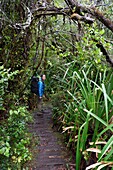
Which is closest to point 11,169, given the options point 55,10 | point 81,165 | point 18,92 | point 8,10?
point 81,165

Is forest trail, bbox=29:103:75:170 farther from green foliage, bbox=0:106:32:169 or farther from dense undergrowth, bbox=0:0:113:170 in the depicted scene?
green foliage, bbox=0:106:32:169

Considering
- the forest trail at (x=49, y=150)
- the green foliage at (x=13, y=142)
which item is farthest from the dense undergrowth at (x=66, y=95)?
the forest trail at (x=49, y=150)

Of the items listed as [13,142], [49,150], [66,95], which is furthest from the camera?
[66,95]

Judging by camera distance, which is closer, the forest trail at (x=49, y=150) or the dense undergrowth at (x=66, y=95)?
the dense undergrowth at (x=66, y=95)

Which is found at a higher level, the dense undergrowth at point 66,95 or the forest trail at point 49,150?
the dense undergrowth at point 66,95

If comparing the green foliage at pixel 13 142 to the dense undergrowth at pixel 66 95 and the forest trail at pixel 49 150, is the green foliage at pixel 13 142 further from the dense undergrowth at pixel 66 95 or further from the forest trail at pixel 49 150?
the forest trail at pixel 49 150

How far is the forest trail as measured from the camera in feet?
9.38

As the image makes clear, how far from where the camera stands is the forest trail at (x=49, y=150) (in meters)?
2.86

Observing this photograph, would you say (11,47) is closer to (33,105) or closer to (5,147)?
(5,147)

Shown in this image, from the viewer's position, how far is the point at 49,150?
3299mm

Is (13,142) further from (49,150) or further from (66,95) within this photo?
(66,95)

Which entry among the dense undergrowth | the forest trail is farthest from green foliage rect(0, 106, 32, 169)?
the forest trail

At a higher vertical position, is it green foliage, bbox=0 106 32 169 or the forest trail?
green foliage, bbox=0 106 32 169

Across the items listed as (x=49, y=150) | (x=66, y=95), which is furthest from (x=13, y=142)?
(x=66, y=95)
